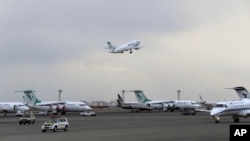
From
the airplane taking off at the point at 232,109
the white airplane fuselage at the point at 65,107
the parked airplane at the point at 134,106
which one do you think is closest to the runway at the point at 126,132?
the airplane taking off at the point at 232,109

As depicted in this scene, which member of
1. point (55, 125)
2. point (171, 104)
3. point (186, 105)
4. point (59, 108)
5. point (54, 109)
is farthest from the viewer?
point (171, 104)

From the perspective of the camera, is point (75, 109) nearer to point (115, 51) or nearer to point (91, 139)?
point (115, 51)

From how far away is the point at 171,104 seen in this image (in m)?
151

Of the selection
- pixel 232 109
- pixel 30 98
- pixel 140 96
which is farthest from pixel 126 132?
pixel 140 96

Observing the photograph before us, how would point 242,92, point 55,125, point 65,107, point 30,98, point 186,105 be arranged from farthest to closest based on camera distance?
point 186,105 → point 30,98 → point 65,107 → point 242,92 → point 55,125

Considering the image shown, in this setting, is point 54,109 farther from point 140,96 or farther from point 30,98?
point 140,96

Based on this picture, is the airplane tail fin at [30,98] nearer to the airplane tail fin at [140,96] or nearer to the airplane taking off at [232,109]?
the airplane tail fin at [140,96]

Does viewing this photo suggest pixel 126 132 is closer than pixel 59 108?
Yes

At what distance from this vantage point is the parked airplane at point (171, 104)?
145000 millimetres

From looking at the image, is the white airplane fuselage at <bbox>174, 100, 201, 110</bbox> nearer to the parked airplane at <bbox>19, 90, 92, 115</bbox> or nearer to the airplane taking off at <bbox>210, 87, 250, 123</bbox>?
the parked airplane at <bbox>19, 90, 92, 115</bbox>

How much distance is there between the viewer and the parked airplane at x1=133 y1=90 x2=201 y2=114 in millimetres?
145000

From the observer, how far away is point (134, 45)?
371ft

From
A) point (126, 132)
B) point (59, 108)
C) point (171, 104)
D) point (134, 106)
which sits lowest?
point (126, 132)

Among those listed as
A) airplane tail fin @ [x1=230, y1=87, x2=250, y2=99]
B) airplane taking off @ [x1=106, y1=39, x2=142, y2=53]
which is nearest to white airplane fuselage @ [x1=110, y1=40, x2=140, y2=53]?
airplane taking off @ [x1=106, y1=39, x2=142, y2=53]
